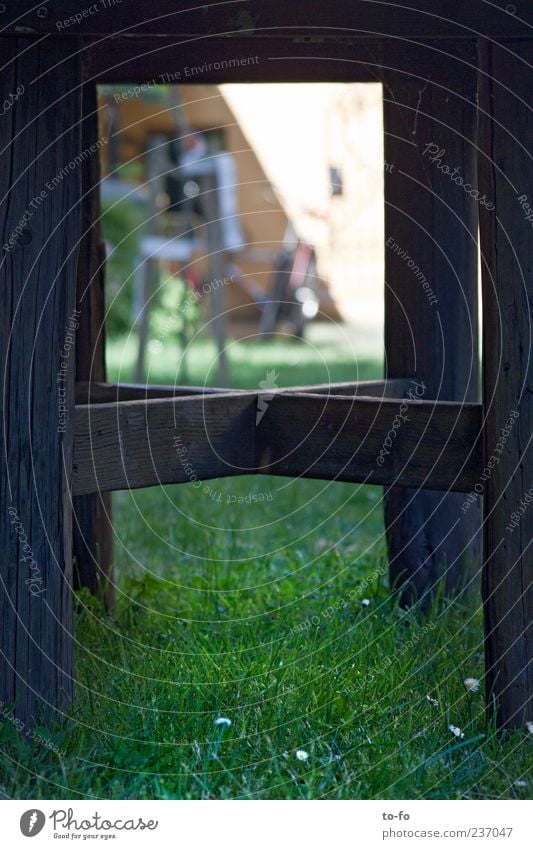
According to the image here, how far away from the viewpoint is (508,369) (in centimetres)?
257

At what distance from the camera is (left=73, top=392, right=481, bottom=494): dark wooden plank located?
273 centimetres

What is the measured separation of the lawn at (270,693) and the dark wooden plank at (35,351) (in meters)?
0.26

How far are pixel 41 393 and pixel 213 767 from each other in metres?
0.92

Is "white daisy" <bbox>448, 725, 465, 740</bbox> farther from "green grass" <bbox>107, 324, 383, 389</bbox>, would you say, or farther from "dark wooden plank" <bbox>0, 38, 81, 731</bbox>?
"green grass" <bbox>107, 324, 383, 389</bbox>

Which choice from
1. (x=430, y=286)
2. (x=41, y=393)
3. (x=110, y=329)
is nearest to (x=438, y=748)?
(x=41, y=393)

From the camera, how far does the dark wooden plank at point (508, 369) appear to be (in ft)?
8.34

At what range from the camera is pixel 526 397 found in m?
2.58

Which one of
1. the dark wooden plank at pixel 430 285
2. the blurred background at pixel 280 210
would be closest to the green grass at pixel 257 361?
the blurred background at pixel 280 210

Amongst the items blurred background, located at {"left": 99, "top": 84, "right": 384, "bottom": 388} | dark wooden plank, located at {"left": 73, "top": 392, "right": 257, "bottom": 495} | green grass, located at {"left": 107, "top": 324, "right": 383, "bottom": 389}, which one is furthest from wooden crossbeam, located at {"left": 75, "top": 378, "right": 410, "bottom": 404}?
blurred background, located at {"left": 99, "top": 84, "right": 384, "bottom": 388}

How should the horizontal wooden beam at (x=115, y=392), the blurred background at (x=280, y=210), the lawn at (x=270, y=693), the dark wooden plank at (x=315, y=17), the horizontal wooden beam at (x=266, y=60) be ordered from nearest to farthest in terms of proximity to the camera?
1. the lawn at (x=270, y=693)
2. the dark wooden plank at (x=315, y=17)
3. the horizontal wooden beam at (x=266, y=60)
4. the horizontal wooden beam at (x=115, y=392)
5. the blurred background at (x=280, y=210)
